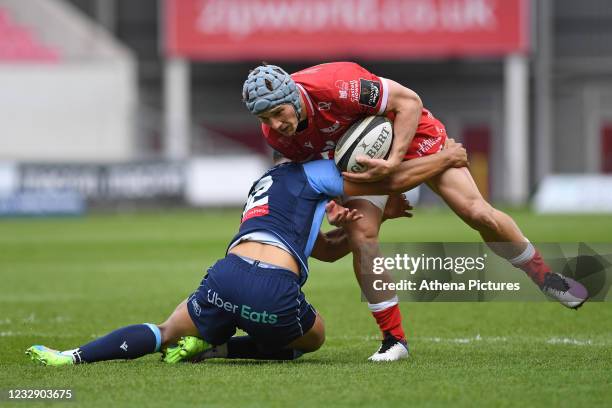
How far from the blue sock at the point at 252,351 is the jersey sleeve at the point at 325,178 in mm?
947

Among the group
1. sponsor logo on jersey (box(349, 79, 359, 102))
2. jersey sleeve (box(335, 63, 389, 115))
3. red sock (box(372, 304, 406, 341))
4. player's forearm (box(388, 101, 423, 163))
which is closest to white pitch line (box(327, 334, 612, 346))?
red sock (box(372, 304, 406, 341))

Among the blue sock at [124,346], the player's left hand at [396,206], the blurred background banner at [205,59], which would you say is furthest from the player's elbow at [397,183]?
the blurred background banner at [205,59]

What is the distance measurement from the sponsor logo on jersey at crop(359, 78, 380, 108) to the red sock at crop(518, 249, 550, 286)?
4.26 ft

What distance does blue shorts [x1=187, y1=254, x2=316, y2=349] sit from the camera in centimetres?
604

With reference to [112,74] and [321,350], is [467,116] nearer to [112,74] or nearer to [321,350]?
[112,74]

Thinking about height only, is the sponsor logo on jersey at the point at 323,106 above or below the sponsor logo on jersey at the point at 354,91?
below

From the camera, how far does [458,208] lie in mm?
6793

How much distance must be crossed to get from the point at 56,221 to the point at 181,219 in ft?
8.94

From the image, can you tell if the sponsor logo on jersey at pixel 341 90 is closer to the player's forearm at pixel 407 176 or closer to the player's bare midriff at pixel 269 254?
the player's forearm at pixel 407 176

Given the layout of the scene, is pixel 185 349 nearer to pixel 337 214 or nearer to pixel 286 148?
pixel 337 214

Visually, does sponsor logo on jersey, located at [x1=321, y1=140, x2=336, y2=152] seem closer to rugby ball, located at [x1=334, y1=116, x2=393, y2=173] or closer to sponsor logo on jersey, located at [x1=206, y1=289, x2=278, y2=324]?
rugby ball, located at [x1=334, y1=116, x2=393, y2=173]

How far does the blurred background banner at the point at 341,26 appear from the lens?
1258 inches

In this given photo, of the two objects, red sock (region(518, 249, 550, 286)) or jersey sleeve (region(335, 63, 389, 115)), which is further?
red sock (region(518, 249, 550, 286))

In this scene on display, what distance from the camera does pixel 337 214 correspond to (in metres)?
6.27
